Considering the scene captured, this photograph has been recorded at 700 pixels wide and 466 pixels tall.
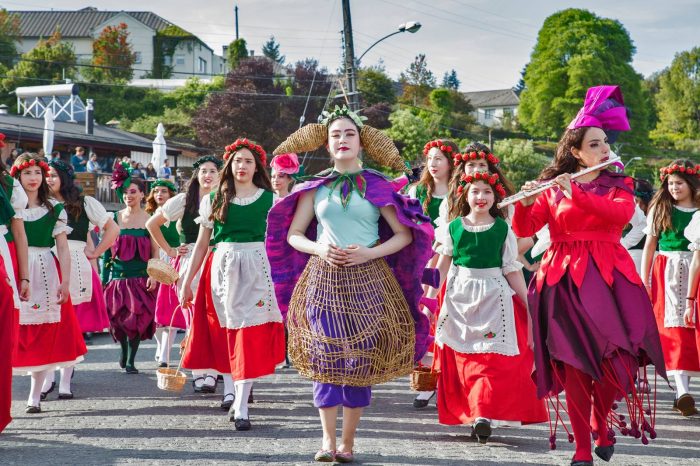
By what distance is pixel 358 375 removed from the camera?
598 cm

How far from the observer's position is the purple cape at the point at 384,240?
20.3ft

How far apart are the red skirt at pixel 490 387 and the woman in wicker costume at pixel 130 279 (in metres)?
4.77

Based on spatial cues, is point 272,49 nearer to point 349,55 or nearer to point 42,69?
point 42,69

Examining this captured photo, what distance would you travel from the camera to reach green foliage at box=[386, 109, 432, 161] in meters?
55.1

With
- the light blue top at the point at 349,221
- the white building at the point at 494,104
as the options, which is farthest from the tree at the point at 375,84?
the white building at the point at 494,104

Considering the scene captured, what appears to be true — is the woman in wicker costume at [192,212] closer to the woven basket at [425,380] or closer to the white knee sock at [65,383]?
the white knee sock at [65,383]

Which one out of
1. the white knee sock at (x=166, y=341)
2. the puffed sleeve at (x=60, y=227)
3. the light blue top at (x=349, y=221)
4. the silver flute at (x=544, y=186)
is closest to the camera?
the silver flute at (x=544, y=186)

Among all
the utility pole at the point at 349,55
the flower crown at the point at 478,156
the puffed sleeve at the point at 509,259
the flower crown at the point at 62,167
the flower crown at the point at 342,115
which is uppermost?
the utility pole at the point at 349,55

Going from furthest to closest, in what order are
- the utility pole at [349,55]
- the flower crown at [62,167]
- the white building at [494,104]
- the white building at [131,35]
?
the white building at [494,104], the white building at [131,35], the utility pole at [349,55], the flower crown at [62,167]

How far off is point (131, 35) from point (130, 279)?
305 ft

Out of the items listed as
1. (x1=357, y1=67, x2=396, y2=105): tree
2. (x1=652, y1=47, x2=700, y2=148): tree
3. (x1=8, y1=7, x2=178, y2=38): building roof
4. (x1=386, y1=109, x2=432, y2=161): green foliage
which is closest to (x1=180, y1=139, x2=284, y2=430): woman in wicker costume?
(x1=386, y1=109, x2=432, y2=161): green foliage

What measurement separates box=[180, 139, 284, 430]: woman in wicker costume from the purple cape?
5.38 feet

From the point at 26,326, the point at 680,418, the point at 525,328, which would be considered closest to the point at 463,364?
the point at 525,328

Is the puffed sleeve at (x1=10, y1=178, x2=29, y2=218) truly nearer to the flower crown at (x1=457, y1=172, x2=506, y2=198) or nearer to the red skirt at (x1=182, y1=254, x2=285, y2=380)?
the red skirt at (x1=182, y1=254, x2=285, y2=380)
